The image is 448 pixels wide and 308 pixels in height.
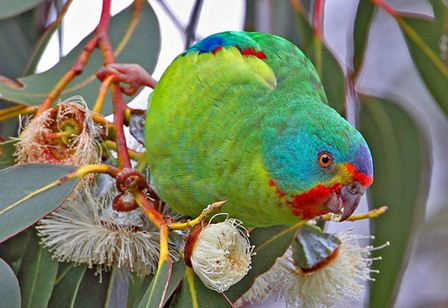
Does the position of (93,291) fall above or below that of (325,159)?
below

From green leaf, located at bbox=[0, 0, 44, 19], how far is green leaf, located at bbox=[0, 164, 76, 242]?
54 cm

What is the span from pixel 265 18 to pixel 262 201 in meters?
0.82

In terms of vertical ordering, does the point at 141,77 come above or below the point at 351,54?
above

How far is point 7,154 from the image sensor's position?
5.18ft

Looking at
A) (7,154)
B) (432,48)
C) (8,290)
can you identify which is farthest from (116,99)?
(432,48)

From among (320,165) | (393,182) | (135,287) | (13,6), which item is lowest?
(393,182)

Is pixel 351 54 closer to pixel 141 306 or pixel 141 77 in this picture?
pixel 141 77

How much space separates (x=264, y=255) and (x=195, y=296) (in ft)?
0.68

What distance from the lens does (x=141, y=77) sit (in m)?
1.69

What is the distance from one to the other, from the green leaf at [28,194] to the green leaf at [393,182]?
0.82 metres

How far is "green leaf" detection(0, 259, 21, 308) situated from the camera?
1277 millimetres

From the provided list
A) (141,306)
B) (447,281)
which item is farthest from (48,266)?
(447,281)

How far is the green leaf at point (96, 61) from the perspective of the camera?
1.63m

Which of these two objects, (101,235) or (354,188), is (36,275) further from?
(354,188)
